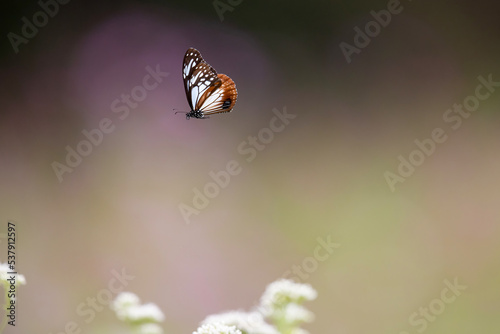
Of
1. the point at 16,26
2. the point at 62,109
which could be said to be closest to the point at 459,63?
the point at 62,109
